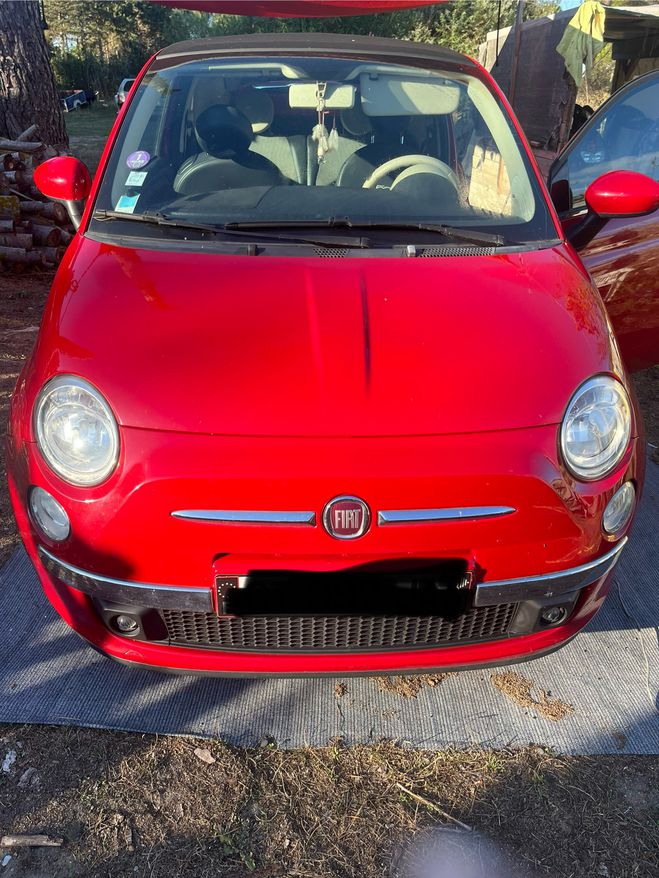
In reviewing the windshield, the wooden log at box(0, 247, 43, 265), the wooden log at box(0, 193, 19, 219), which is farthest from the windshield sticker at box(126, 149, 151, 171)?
the wooden log at box(0, 193, 19, 219)

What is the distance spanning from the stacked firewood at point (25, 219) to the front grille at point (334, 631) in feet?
17.7

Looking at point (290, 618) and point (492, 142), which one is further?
point (492, 142)

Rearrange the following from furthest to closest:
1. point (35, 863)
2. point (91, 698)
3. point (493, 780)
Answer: point (91, 698) → point (493, 780) → point (35, 863)

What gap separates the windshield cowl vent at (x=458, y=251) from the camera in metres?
2.16

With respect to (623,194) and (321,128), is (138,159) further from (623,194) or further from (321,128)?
(623,194)

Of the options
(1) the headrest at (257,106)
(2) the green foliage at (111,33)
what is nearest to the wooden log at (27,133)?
(1) the headrest at (257,106)

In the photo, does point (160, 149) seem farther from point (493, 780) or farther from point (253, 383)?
point (493, 780)

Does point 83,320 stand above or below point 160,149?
below

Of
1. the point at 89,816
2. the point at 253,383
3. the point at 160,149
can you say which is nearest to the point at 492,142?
the point at 160,149

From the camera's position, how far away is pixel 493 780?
1906 mm

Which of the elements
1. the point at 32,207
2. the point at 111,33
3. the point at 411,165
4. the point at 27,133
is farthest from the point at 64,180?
the point at 111,33

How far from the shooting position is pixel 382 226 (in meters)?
2.24

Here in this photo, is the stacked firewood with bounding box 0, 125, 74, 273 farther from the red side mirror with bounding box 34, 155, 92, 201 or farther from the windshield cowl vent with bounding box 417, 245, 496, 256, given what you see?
the windshield cowl vent with bounding box 417, 245, 496, 256

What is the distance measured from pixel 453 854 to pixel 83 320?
1.71 metres
